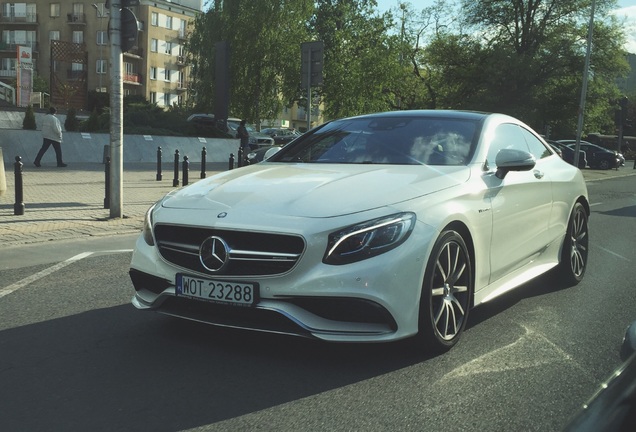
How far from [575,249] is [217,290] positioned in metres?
3.81

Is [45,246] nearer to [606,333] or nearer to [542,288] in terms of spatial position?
[542,288]

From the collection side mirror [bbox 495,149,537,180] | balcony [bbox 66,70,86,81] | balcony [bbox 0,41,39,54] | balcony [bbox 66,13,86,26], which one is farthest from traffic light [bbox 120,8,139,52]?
balcony [bbox 0,41,39,54]

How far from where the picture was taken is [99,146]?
937 inches

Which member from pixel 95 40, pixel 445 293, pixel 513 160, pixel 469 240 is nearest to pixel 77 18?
pixel 95 40

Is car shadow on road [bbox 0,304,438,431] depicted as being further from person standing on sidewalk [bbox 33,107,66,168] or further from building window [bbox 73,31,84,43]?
building window [bbox 73,31,84,43]

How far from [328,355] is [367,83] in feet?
116

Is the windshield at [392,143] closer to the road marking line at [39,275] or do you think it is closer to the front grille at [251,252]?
the front grille at [251,252]

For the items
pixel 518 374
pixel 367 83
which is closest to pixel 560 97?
pixel 367 83

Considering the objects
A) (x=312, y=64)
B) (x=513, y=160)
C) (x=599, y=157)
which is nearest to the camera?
(x=513, y=160)

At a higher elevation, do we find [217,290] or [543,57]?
[543,57]

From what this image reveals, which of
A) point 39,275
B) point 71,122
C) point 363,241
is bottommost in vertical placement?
point 39,275

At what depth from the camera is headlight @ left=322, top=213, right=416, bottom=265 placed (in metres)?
3.69

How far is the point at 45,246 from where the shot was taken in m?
8.34

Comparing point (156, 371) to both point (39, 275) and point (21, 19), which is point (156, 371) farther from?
point (21, 19)
